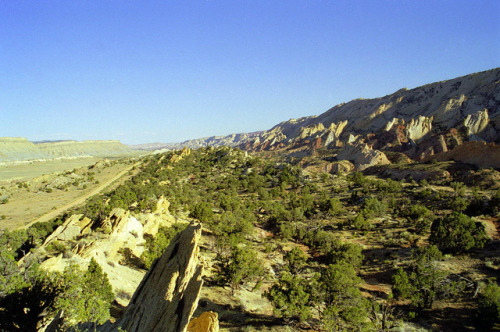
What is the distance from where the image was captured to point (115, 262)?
26047 millimetres

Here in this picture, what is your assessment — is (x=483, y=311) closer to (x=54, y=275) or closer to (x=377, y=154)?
(x=54, y=275)

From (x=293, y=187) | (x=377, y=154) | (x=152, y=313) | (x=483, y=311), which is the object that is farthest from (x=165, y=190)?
(x=377, y=154)

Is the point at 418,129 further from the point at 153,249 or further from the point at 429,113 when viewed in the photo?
the point at 153,249

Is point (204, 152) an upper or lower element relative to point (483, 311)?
upper

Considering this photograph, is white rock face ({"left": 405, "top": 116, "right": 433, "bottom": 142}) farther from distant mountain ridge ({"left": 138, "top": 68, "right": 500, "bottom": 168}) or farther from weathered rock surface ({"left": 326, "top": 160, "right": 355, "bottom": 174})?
weathered rock surface ({"left": 326, "top": 160, "right": 355, "bottom": 174})

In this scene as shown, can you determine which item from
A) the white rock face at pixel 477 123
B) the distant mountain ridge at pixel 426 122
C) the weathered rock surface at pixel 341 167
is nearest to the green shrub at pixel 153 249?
the weathered rock surface at pixel 341 167

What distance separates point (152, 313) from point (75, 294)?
8868 millimetres

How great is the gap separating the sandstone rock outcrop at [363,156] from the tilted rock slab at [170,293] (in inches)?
3613

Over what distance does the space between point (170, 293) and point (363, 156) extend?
99.4m

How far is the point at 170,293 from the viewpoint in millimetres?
11141

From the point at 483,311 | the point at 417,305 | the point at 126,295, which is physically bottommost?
the point at 417,305

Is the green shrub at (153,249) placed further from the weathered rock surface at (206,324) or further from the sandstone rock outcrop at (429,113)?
the sandstone rock outcrop at (429,113)

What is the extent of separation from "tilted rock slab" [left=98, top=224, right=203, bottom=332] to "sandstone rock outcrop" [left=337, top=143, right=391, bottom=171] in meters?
91.8

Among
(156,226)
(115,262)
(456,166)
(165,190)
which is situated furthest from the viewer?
(456,166)
